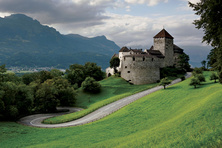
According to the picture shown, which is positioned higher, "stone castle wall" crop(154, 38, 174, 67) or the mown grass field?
"stone castle wall" crop(154, 38, 174, 67)

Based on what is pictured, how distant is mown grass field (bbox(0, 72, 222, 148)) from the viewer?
15216 millimetres

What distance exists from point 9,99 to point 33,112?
42.0 feet

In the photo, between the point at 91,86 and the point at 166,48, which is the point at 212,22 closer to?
the point at 91,86

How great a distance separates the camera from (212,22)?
20.8 metres

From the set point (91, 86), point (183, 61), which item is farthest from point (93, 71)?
point (183, 61)

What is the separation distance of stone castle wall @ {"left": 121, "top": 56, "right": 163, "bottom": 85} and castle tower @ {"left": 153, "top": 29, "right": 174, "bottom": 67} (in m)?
14.3

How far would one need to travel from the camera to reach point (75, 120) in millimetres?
41594

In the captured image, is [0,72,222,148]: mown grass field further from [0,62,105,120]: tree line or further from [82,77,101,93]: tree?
[82,77,101,93]: tree

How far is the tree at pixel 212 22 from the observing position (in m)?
20.1

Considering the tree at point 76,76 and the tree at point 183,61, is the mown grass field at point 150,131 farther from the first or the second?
the tree at point 183,61

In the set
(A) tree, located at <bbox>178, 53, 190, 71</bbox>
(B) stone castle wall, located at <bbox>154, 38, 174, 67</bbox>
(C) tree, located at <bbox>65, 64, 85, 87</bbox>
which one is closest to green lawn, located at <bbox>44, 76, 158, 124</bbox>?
(C) tree, located at <bbox>65, 64, 85, 87</bbox>

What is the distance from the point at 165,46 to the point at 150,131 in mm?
74904

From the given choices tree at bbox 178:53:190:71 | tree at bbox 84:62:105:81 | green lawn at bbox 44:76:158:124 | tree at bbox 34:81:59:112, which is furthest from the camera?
tree at bbox 178:53:190:71

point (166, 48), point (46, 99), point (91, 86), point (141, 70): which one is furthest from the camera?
point (166, 48)
